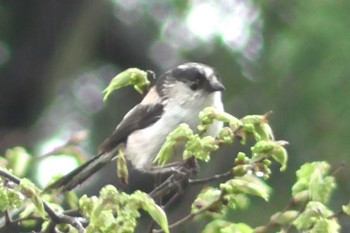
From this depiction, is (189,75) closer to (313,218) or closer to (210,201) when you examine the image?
(210,201)

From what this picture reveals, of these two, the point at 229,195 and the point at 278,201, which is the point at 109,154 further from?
the point at 278,201

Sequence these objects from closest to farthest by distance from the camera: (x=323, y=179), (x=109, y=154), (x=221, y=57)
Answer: (x=323, y=179) → (x=109, y=154) → (x=221, y=57)

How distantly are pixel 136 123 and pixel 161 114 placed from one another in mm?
127

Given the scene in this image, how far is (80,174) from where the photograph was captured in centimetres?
355

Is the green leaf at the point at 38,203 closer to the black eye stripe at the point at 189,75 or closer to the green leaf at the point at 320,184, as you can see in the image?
the green leaf at the point at 320,184

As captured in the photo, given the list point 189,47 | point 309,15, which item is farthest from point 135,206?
point 189,47

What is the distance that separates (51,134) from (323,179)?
143 inches

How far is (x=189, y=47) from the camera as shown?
619 centimetres

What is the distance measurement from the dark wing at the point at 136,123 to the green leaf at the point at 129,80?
0.82 metres

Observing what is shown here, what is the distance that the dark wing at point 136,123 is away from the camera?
154 inches

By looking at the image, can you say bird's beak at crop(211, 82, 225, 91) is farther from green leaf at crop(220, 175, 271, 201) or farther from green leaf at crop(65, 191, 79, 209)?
green leaf at crop(220, 175, 271, 201)

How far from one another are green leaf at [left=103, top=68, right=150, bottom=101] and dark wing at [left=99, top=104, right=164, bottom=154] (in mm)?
816

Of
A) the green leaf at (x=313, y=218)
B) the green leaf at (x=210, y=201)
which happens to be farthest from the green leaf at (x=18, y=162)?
the green leaf at (x=313, y=218)

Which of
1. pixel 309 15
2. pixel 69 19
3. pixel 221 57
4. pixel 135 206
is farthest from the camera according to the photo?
pixel 69 19
